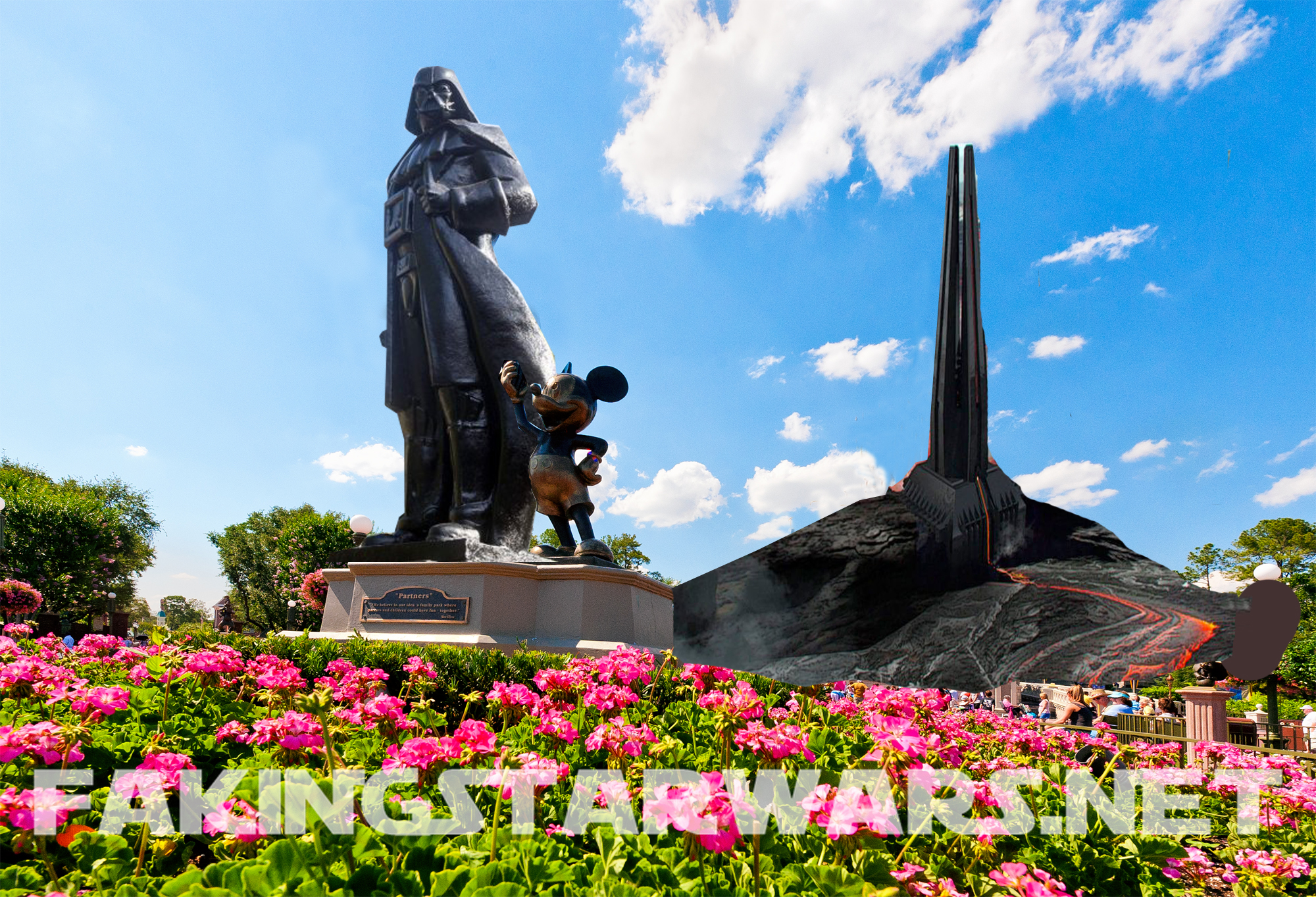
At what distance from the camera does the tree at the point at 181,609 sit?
6875 centimetres

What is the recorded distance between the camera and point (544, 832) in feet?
7.46

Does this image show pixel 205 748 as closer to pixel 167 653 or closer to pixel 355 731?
pixel 355 731

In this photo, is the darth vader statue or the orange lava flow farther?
the orange lava flow

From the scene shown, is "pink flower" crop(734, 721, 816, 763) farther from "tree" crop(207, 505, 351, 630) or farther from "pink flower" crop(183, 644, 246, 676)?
"tree" crop(207, 505, 351, 630)

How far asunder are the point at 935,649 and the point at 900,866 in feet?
62.8

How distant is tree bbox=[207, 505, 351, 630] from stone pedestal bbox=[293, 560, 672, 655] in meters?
22.0

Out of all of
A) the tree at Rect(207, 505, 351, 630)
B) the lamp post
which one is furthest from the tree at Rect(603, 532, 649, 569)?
the lamp post

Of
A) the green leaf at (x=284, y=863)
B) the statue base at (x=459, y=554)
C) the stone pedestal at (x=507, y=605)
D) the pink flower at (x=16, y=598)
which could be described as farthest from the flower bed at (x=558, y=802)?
the pink flower at (x=16, y=598)

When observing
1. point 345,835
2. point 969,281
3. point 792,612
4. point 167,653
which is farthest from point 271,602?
point 345,835

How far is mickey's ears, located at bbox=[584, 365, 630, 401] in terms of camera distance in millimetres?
9914

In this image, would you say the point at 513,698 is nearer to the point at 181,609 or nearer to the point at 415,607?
the point at 415,607

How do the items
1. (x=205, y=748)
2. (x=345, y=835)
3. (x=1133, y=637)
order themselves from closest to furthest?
(x=345, y=835) → (x=205, y=748) → (x=1133, y=637)

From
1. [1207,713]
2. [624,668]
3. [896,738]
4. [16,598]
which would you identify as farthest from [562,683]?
[16,598]

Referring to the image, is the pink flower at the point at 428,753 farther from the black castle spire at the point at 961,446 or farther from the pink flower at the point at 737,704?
the black castle spire at the point at 961,446
